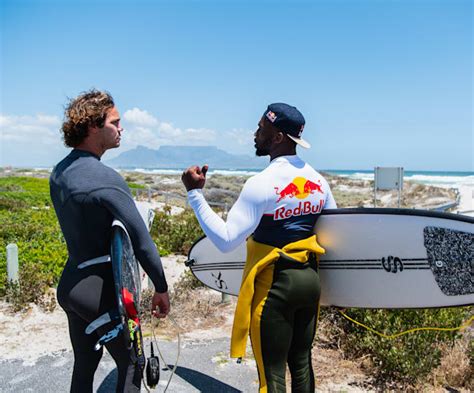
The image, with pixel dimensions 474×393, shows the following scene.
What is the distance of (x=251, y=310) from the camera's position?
2385 mm

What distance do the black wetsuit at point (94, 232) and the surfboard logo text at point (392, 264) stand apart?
1594 millimetres

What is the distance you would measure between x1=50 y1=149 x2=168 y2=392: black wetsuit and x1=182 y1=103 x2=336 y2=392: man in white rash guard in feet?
1.15

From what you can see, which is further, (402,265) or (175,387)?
(175,387)

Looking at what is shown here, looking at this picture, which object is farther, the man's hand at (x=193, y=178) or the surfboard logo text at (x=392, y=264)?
the surfboard logo text at (x=392, y=264)

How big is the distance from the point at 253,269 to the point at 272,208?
1.17 feet

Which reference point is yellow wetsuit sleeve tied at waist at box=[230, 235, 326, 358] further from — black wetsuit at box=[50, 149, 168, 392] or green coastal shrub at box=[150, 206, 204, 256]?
green coastal shrub at box=[150, 206, 204, 256]

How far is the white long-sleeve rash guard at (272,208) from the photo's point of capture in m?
2.22

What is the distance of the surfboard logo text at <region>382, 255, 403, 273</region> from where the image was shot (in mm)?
2959

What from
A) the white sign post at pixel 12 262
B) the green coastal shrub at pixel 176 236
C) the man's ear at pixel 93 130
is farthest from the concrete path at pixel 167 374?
the green coastal shrub at pixel 176 236

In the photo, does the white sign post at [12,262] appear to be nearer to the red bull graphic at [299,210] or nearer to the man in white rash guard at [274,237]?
the man in white rash guard at [274,237]

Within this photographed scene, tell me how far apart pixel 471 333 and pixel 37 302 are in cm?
481

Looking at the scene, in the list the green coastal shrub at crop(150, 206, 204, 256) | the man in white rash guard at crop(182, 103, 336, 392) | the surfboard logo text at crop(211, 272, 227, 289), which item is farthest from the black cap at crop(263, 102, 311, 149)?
the green coastal shrub at crop(150, 206, 204, 256)

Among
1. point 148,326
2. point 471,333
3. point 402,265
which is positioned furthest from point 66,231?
point 471,333

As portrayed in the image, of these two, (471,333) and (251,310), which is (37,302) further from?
(471,333)
